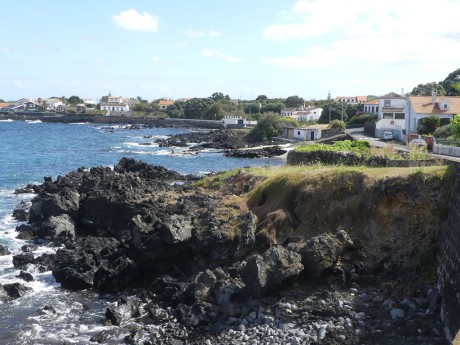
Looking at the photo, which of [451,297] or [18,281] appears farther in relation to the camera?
[18,281]

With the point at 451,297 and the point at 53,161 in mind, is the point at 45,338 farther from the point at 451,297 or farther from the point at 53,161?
the point at 53,161

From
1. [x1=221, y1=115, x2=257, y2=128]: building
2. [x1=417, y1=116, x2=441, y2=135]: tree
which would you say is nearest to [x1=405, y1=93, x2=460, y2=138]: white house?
[x1=417, y1=116, x2=441, y2=135]: tree

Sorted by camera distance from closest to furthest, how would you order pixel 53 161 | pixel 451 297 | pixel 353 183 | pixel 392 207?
pixel 451 297, pixel 392 207, pixel 353 183, pixel 53 161

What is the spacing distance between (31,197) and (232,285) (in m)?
32.2

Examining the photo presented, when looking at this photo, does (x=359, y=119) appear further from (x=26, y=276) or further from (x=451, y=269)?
(x=451, y=269)

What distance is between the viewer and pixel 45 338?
63.6ft

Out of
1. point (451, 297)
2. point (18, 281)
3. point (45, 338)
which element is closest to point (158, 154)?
point (18, 281)

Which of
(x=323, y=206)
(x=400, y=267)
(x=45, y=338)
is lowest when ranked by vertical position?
(x=45, y=338)

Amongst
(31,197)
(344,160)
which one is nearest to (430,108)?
(344,160)

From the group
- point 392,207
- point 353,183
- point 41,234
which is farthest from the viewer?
point 41,234

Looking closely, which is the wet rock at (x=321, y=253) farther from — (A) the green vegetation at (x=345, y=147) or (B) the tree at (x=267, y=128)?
(B) the tree at (x=267, y=128)

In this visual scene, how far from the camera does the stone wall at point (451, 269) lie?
49.7 feet

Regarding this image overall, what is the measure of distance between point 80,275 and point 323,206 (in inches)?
467

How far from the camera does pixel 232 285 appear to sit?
19.9 m
